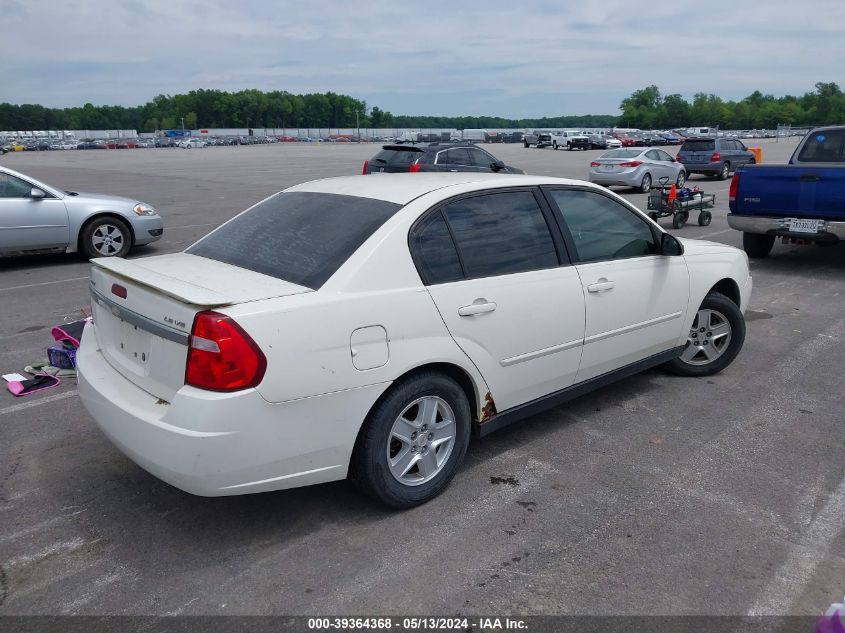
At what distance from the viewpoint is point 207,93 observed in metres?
169

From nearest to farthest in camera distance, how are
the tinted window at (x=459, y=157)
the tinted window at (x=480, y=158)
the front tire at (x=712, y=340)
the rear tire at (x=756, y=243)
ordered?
the front tire at (x=712, y=340) → the rear tire at (x=756, y=243) → the tinted window at (x=459, y=157) → the tinted window at (x=480, y=158)

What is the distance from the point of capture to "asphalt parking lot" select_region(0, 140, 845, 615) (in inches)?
113

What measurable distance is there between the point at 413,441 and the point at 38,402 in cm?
299

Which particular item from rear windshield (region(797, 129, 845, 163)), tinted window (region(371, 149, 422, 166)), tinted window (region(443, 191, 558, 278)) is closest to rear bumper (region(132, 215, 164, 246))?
Answer: tinted window (region(371, 149, 422, 166))

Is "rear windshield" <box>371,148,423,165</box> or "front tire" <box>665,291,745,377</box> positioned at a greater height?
"rear windshield" <box>371,148,423,165</box>

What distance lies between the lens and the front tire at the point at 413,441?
3.26 metres

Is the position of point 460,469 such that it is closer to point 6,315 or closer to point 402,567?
point 402,567

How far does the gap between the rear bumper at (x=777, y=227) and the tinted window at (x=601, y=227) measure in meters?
5.41

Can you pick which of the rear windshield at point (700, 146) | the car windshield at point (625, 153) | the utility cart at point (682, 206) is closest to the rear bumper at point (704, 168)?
the rear windshield at point (700, 146)

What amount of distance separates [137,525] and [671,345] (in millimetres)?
3597

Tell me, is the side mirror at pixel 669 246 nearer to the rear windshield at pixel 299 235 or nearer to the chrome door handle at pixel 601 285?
the chrome door handle at pixel 601 285

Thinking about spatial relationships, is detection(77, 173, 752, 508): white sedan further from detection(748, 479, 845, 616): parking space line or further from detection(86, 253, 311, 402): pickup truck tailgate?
detection(748, 479, 845, 616): parking space line

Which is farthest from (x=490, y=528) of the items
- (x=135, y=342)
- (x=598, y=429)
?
(x=135, y=342)

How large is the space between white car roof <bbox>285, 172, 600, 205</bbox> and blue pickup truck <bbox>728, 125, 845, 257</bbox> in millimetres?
5982
